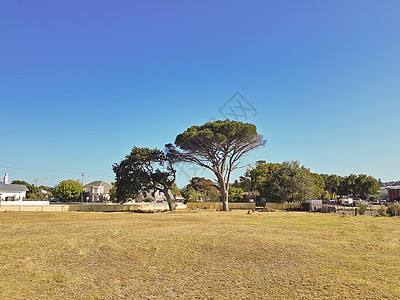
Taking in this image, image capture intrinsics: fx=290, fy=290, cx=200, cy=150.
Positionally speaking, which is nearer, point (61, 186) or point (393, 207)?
point (393, 207)

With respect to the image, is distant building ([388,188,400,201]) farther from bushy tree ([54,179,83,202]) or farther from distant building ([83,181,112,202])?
bushy tree ([54,179,83,202])

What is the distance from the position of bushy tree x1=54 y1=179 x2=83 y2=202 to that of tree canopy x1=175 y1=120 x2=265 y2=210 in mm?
41751

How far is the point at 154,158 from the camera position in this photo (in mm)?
47969

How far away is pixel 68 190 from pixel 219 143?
161ft

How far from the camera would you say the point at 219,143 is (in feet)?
148

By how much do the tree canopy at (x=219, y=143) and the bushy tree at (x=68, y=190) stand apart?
41751 mm

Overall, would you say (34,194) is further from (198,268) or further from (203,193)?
(198,268)

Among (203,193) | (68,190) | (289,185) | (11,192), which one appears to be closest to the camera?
(289,185)

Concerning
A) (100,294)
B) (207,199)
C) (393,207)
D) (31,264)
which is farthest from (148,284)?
(207,199)

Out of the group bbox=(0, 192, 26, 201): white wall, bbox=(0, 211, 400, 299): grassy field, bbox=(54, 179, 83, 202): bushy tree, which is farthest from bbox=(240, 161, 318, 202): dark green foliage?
bbox=(0, 192, 26, 201): white wall

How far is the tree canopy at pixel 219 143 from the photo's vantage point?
44.8 meters

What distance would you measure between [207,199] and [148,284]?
238 feet

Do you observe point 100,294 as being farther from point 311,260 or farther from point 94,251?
point 311,260

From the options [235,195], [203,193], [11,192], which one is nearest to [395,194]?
[235,195]
